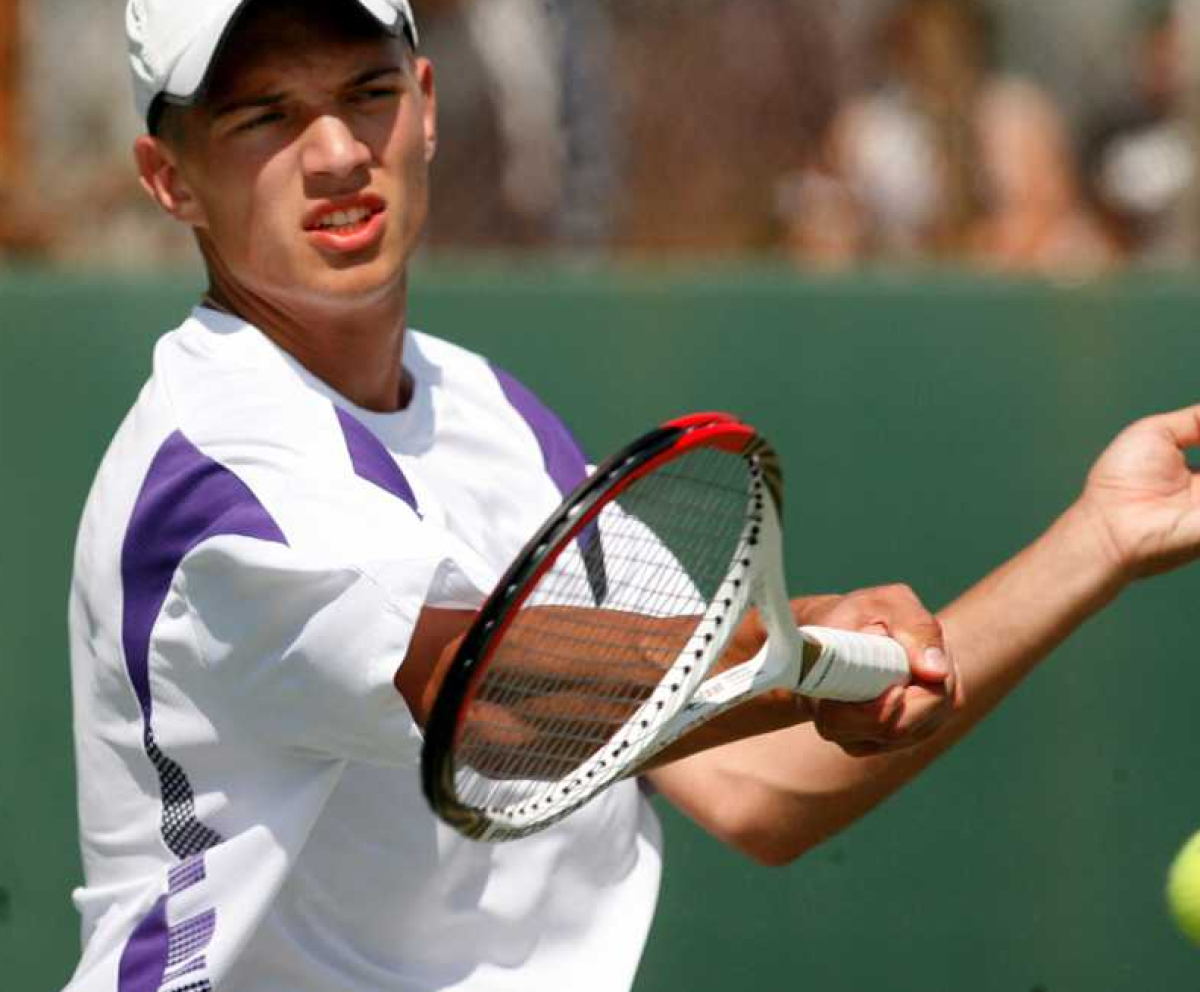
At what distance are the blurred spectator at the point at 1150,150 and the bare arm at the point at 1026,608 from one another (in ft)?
9.66

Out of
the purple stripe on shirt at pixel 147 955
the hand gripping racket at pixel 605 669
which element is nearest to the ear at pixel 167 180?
the hand gripping racket at pixel 605 669

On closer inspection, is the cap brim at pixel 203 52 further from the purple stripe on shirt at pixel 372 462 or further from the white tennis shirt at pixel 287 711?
the purple stripe on shirt at pixel 372 462

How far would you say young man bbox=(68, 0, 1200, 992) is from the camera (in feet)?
8.39

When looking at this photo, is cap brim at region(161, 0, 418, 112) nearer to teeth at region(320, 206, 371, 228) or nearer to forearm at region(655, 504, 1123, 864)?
teeth at region(320, 206, 371, 228)

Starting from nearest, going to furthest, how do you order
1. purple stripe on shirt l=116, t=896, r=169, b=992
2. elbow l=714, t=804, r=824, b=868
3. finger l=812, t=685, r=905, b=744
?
1. finger l=812, t=685, r=905, b=744
2. purple stripe on shirt l=116, t=896, r=169, b=992
3. elbow l=714, t=804, r=824, b=868

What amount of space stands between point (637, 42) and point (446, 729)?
3.79m

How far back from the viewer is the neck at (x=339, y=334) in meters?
2.90

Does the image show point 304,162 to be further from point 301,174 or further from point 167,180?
point 167,180

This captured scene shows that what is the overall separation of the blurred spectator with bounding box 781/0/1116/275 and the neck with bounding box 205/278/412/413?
287 cm

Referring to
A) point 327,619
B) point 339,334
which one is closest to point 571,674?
point 327,619

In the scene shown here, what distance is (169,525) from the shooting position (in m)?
2.63

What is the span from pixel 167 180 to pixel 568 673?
0.88 meters

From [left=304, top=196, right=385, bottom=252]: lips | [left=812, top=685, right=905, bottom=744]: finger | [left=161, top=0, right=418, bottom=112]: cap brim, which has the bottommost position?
[left=812, top=685, right=905, bottom=744]: finger

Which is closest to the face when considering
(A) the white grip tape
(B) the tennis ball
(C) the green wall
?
(A) the white grip tape
